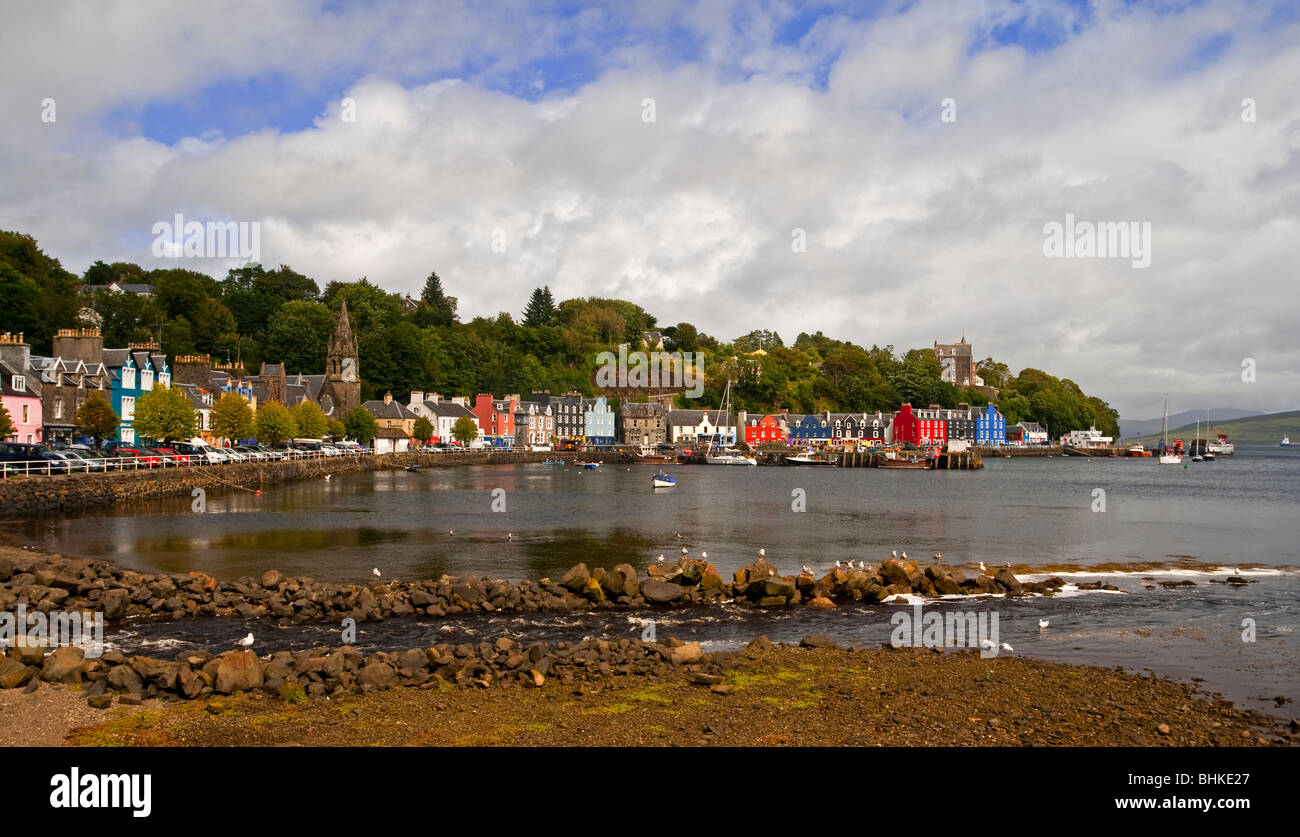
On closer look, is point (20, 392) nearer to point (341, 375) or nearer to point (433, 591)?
point (433, 591)

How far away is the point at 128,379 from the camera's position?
224 feet

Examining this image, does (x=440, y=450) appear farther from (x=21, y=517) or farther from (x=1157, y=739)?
(x=1157, y=739)

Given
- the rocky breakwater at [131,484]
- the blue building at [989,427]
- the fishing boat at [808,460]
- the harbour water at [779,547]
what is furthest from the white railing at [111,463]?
the blue building at [989,427]

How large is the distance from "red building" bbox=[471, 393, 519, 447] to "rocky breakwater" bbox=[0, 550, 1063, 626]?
4375 inches

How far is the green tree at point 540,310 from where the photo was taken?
195m

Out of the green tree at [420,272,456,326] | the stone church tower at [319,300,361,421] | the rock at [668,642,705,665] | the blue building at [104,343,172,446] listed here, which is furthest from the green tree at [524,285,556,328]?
the rock at [668,642,705,665]

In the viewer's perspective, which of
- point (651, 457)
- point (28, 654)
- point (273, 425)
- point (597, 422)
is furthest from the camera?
point (597, 422)

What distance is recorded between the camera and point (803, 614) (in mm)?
22516

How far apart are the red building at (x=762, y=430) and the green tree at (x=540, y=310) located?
179 feet

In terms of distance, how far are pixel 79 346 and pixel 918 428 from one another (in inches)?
5413

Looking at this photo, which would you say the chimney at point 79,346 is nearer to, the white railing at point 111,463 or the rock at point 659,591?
the white railing at point 111,463

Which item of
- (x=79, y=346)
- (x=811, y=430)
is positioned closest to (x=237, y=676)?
(x=79, y=346)
